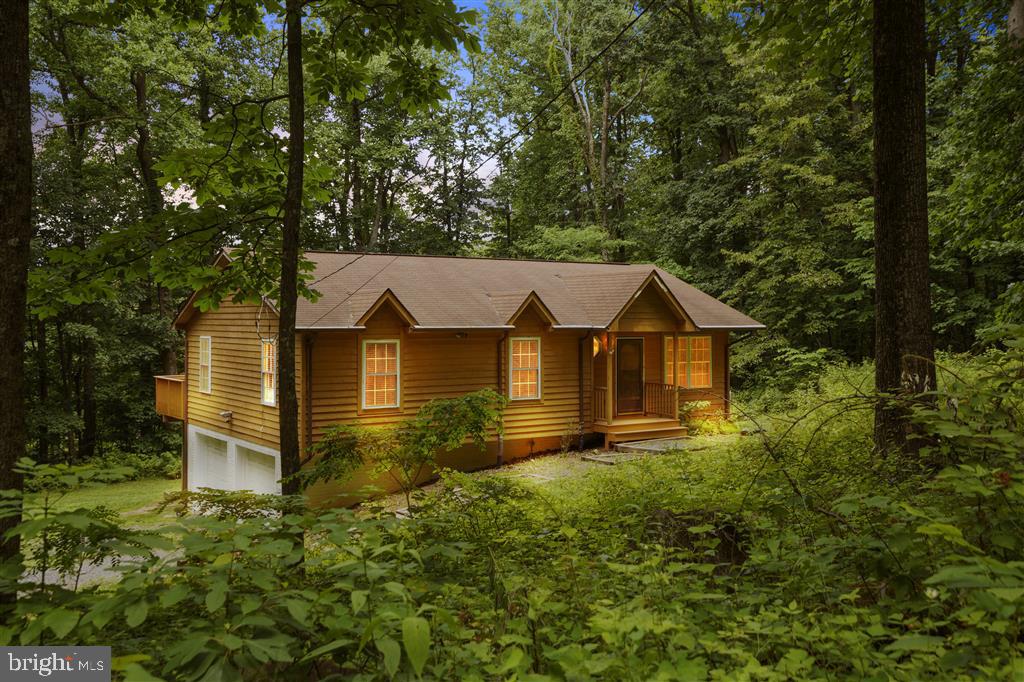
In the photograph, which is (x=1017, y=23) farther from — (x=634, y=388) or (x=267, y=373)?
(x=267, y=373)

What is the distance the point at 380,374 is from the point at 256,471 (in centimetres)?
Answer: 445

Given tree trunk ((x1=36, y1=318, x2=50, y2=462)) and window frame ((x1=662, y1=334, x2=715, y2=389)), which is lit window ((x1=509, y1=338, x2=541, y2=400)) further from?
tree trunk ((x1=36, y1=318, x2=50, y2=462))

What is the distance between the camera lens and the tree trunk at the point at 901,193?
17.9 ft

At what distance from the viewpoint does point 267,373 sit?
1445 cm

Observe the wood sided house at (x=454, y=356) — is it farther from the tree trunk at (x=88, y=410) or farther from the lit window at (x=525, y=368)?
the tree trunk at (x=88, y=410)

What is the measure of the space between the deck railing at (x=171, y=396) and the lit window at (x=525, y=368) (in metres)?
10.1

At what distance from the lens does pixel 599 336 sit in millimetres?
16531

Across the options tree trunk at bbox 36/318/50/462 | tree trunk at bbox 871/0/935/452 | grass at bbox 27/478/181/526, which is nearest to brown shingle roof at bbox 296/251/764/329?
grass at bbox 27/478/181/526

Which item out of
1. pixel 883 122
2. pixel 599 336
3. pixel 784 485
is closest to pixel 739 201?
pixel 599 336

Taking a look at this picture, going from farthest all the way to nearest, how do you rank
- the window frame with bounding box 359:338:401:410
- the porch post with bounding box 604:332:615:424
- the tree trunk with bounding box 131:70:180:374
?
the tree trunk with bounding box 131:70:180:374 < the porch post with bounding box 604:332:615:424 < the window frame with bounding box 359:338:401:410

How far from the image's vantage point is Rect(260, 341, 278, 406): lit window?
14.2 meters

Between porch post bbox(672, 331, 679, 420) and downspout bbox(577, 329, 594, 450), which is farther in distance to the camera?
porch post bbox(672, 331, 679, 420)

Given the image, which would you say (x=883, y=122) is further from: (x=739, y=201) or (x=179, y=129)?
(x=179, y=129)

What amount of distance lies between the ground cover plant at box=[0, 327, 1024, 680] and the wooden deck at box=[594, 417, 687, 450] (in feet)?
39.2
